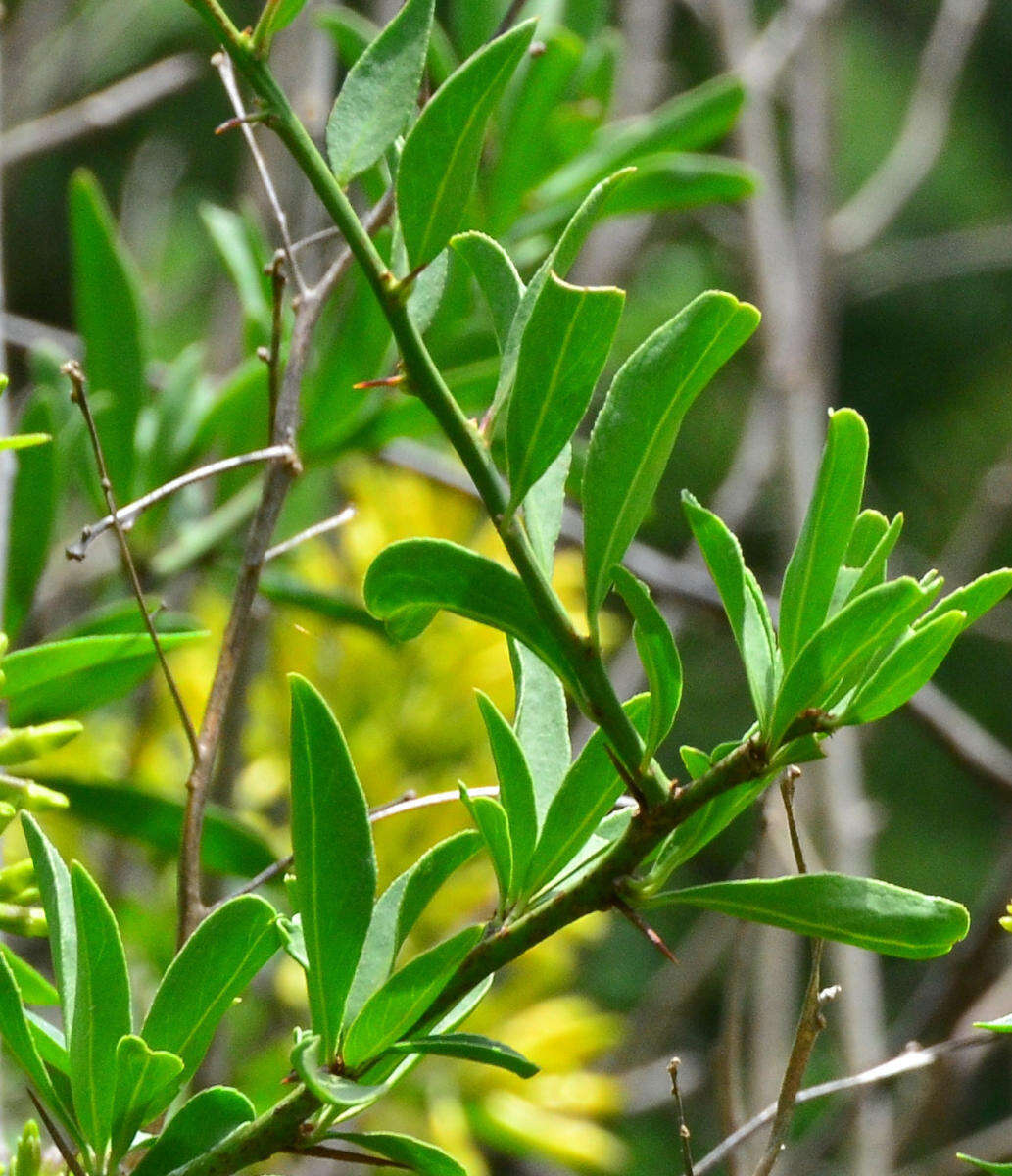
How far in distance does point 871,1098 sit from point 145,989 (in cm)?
54

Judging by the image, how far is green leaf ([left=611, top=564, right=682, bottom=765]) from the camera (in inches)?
10.7

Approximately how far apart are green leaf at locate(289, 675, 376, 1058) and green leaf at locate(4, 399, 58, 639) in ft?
0.96

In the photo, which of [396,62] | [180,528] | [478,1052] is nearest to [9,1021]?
[478,1052]

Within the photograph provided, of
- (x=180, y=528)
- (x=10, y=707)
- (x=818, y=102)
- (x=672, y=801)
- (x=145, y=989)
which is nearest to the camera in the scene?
(x=672, y=801)

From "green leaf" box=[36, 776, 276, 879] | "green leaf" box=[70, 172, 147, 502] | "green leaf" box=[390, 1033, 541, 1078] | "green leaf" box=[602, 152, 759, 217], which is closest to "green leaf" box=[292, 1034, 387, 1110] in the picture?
"green leaf" box=[390, 1033, 541, 1078]

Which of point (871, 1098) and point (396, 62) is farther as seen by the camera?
point (871, 1098)

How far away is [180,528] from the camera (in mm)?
750

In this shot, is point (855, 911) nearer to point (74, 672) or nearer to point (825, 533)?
point (825, 533)

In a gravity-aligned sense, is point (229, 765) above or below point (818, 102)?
below

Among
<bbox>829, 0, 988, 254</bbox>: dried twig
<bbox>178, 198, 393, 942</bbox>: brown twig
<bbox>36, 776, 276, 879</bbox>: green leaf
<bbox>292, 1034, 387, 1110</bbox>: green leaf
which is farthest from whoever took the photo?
<bbox>829, 0, 988, 254</bbox>: dried twig

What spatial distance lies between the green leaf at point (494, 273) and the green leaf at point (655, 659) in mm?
56

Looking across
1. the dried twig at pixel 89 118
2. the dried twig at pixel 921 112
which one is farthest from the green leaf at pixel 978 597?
the dried twig at pixel 921 112

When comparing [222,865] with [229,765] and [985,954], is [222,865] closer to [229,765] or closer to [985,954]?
[229,765]

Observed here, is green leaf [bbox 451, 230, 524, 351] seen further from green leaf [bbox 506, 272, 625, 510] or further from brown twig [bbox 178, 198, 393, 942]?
brown twig [bbox 178, 198, 393, 942]
